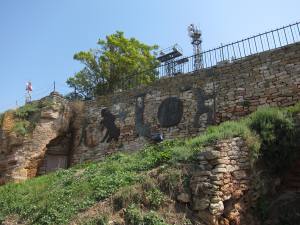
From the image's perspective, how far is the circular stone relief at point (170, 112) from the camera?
1298cm

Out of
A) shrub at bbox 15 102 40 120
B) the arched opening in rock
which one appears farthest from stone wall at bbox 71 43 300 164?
shrub at bbox 15 102 40 120

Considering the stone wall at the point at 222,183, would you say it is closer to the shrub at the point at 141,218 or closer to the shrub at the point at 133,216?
the shrub at the point at 141,218

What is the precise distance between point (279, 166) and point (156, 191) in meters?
3.14

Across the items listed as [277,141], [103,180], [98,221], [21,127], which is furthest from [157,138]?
[98,221]

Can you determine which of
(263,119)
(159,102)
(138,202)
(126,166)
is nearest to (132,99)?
(159,102)

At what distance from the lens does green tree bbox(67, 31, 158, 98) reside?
20219 mm

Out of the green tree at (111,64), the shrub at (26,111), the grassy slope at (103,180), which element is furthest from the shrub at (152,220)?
the green tree at (111,64)

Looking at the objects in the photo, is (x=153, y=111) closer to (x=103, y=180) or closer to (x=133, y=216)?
(x=103, y=180)

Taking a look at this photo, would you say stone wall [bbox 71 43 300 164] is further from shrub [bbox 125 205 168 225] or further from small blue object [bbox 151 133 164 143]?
shrub [bbox 125 205 168 225]

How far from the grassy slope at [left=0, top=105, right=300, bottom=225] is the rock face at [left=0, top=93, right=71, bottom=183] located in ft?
12.1

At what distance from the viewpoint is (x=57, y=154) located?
50.9 ft

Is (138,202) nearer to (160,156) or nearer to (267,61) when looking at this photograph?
(160,156)

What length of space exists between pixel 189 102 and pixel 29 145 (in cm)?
653

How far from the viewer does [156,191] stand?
7543mm
